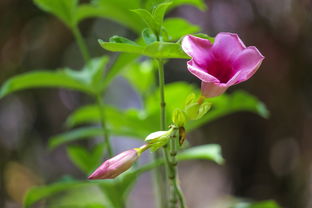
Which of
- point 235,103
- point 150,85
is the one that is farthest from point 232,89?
point 235,103

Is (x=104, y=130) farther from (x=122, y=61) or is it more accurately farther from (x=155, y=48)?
(x=155, y=48)

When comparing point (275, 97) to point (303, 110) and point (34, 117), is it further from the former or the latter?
point (34, 117)

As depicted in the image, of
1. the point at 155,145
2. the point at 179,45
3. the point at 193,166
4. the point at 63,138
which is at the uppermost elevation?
the point at 179,45

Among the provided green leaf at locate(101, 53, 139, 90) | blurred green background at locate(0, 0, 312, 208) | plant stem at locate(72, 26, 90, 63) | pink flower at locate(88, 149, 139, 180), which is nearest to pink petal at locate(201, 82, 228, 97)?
pink flower at locate(88, 149, 139, 180)

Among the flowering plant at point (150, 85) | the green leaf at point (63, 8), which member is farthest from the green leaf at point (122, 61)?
the green leaf at point (63, 8)

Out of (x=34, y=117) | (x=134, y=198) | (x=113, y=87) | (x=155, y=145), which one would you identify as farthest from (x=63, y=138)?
(x=134, y=198)

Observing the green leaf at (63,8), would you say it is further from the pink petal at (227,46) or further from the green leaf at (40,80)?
the pink petal at (227,46)
